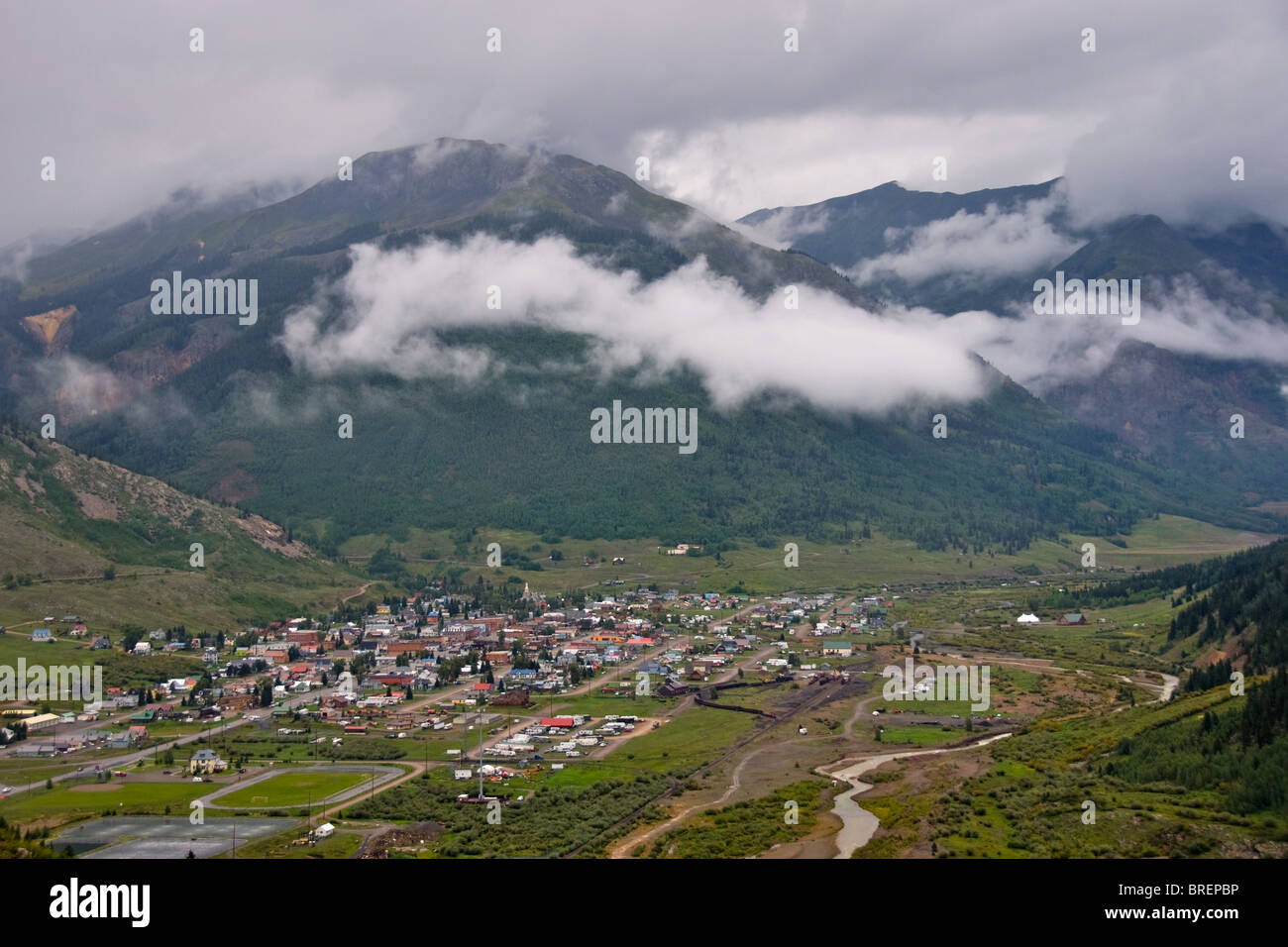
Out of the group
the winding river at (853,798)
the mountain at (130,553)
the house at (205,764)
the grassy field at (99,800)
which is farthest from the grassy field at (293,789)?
the mountain at (130,553)

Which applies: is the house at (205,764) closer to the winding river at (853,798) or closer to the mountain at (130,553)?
the winding river at (853,798)

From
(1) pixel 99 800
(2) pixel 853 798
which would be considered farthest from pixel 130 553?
A: (2) pixel 853 798

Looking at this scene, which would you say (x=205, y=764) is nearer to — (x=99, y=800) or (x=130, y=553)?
(x=99, y=800)

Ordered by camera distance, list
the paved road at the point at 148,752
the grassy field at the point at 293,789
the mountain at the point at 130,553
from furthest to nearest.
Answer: the mountain at the point at 130,553, the paved road at the point at 148,752, the grassy field at the point at 293,789

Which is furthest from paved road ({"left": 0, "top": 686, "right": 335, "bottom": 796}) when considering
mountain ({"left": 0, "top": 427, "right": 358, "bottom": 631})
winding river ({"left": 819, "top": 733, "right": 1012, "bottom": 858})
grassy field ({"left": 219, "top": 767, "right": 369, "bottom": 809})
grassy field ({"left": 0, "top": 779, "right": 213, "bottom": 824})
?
winding river ({"left": 819, "top": 733, "right": 1012, "bottom": 858})

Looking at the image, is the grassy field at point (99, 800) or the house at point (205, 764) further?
the house at point (205, 764)

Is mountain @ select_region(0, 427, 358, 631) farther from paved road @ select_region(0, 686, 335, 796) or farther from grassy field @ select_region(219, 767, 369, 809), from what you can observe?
grassy field @ select_region(219, 767, 369, 809)
